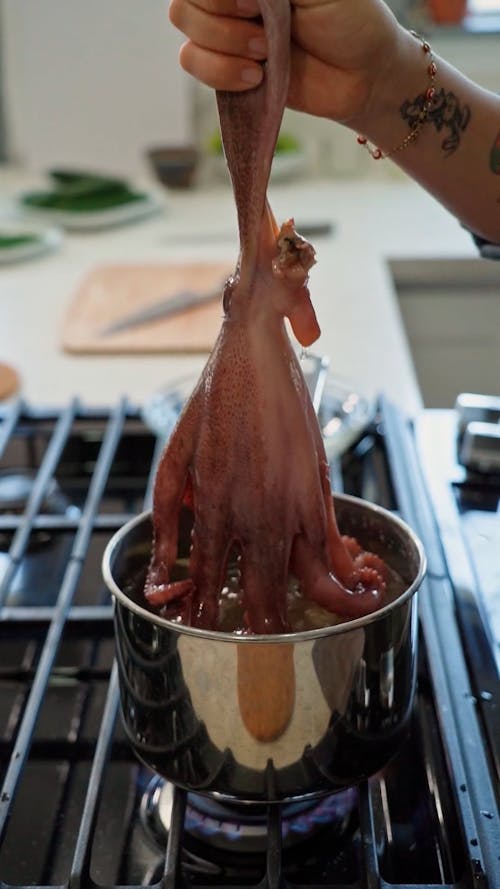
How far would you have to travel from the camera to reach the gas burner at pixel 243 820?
0.58 metres

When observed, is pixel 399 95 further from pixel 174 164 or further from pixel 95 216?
pixel 174 164

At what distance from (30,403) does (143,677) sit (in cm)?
67

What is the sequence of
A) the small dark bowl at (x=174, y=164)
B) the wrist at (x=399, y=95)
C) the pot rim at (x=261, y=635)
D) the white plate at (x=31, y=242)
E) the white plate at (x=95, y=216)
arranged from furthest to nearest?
1. the small dark bowl at (x=174, y=164)
2. the white plate at (x=95, y=216)
3. the white plate at (x=31, y=242)
4. the wrist at (x=399, y=95)
5. the pot rim at (x=261, y=635)

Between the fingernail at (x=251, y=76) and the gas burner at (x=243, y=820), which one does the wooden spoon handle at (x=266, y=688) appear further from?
the fingernail at (x=251, y=76)

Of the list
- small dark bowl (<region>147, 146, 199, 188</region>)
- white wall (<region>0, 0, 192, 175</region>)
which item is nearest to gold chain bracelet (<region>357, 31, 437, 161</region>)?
small dark bowl (<region>147, 146, 199, 188</region>)

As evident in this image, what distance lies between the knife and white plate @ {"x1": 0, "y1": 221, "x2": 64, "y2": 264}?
0.36 meters

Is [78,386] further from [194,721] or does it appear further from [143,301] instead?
[194,721]

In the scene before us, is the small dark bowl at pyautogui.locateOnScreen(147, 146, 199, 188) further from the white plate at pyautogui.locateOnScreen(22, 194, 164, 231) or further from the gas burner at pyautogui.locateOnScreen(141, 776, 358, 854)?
the gas burner at pyautogui.locateOnScreen(141, 776, 358, 854)

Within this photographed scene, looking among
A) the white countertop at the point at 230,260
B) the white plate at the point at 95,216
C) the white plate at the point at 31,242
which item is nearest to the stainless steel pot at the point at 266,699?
the white countertop at the point at 230,260

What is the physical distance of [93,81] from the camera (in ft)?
7.45

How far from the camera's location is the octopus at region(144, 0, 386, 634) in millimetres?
537

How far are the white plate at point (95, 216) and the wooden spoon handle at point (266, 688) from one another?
1558 millimetres

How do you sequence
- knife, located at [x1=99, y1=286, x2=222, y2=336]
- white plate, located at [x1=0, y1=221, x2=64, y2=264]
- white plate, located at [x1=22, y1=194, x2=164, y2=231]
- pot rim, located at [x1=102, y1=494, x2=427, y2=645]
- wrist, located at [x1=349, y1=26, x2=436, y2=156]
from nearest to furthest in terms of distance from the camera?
pot rim, located at [x1=102, y1=494, x2=427, y2=645], wrist, located at [x1=349, y1=26, x2=436, y2=156], knife, located at [x1=99, y1=286, x2=222, y2=336], white plate, located at [x1=0, y1=221, x2=64, y2=264], white plate, located at [x1=22, y1=194, x2=164, y2=231]

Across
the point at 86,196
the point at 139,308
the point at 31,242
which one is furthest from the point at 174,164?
the point at 139,308
